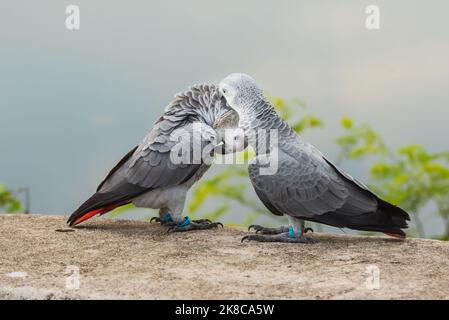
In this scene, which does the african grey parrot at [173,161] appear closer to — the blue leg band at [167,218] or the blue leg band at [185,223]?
the blue leg band at [185,223]

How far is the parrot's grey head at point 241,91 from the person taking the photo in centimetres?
350

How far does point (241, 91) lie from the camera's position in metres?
3.51

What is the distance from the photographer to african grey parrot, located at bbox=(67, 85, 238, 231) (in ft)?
11.7

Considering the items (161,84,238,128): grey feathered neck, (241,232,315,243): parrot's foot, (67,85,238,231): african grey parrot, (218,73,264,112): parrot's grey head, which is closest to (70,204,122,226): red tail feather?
(67,85,238,231): african grey parrot

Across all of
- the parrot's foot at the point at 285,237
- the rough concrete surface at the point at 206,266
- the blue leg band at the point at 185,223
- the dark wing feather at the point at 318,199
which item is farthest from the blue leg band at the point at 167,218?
the dark wing feather at the point at 318,199

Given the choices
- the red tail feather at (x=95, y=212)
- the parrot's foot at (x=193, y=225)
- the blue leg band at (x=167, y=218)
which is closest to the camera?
the red tail feather at (x=95, y=212)

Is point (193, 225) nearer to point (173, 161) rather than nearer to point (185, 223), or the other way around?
point (185, 223)

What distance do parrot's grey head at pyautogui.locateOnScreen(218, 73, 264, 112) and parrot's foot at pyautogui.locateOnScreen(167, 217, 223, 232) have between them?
2.51ft

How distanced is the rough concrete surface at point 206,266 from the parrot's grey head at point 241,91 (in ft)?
2.49

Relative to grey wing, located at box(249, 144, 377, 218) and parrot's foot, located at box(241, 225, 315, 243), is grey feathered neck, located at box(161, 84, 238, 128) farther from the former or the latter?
parrot's foot, located at box(241, 225, 315, 243)

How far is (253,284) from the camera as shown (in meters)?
2.75
